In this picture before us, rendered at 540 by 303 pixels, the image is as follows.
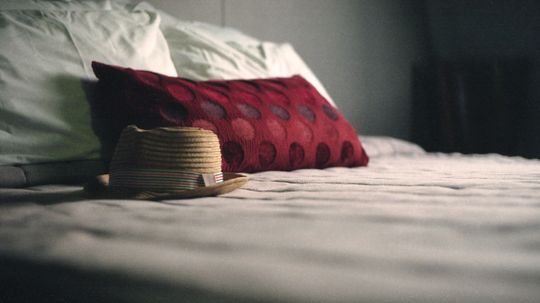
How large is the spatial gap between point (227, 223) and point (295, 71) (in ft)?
3.78

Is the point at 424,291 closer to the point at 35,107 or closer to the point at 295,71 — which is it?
the point at 35,107

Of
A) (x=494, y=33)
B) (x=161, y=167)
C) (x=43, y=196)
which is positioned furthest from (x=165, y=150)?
(x=494, y=33)

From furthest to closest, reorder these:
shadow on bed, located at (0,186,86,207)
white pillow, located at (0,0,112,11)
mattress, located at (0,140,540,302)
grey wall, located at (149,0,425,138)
→ 1. grey wall, located at (149,0,425,138)
2. white pillow, located at (0,0,112,11)
3. shadow on bed, located at (0,186,86,207)
4. mattress, located at (0,140,540,302)

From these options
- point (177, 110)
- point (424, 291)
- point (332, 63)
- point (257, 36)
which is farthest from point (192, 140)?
point (332, 63)

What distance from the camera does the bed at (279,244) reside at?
13.5 inches

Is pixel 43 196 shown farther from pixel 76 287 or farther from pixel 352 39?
pixel 352 39

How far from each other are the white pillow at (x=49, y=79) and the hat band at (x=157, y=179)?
0.24 meters

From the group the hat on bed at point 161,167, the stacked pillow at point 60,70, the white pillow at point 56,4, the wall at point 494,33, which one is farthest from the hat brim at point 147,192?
the wall at point 494,33

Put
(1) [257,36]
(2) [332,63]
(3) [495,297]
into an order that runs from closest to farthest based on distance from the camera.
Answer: (3) [495,297] → (1) [257,36] → (2) [332,63]

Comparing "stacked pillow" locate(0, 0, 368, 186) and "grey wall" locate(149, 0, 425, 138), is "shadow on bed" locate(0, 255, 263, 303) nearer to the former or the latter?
"stacked pillow" locate(0, 0, 368, 186)

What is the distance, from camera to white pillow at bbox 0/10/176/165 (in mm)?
879

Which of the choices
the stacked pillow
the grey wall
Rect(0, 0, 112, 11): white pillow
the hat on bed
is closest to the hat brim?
the hat on bed

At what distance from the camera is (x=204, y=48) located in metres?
1.33

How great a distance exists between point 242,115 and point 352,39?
73.0 inches
